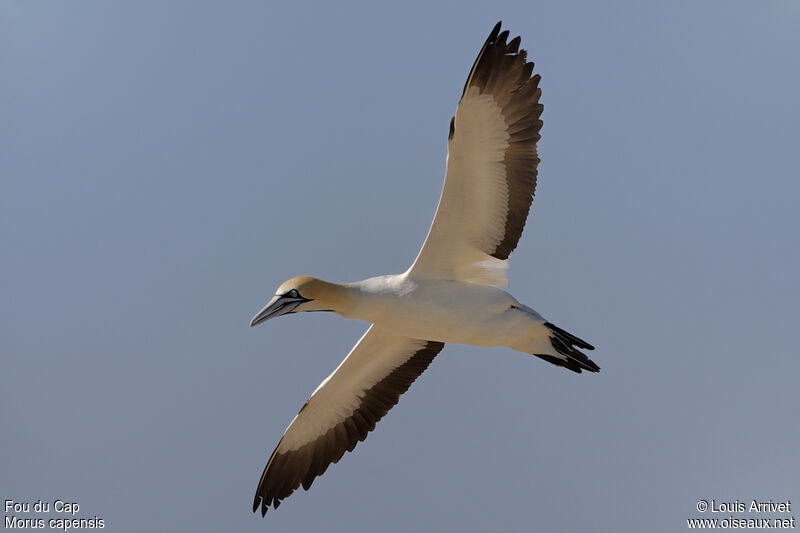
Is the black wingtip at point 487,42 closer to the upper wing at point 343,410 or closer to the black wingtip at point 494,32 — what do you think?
the black wingtip at point 494,32

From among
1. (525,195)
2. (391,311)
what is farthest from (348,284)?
(525,195)

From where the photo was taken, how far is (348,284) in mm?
10445

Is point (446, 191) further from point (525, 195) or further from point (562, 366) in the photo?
point (562, 366)

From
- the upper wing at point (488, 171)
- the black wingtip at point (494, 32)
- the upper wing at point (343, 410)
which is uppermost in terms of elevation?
the black wingtip at point (494, 32)

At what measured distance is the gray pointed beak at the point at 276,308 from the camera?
34.0ft

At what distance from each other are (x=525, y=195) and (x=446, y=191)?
2.77 ft

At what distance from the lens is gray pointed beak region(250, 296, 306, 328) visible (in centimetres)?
1037

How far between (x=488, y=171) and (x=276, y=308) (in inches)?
98.4

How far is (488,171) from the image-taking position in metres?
10.3

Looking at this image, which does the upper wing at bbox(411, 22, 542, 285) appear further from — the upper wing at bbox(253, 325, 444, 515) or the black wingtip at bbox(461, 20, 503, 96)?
the upper wing at bbox(253, 325, 444, 515)

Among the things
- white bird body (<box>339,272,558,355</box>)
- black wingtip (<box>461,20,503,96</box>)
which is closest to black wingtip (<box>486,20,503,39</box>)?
black wingtip (<box>461,20,503,96</box>)

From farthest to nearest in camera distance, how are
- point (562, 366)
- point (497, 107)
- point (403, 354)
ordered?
point (403, 354)
point (562, 366)
point (497, 107)

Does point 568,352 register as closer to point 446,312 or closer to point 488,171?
point 446,312

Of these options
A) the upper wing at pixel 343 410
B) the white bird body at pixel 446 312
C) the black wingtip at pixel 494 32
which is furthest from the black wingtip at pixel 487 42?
the upper wing at pixel 343 410
